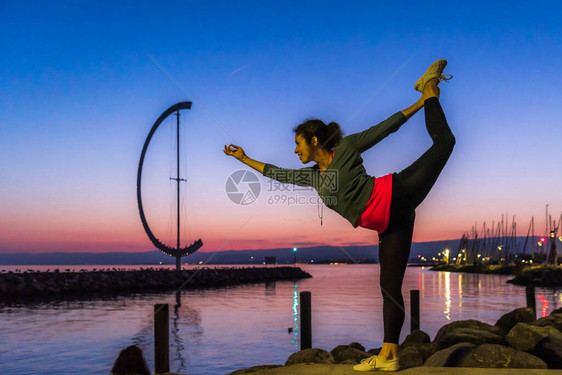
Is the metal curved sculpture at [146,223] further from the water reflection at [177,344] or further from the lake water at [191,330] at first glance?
the water reflection at [177,344]

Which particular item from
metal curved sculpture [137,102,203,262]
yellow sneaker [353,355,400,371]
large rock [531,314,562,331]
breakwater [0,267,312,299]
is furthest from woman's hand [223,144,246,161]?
metal curved sculpture [137,102,203,262]

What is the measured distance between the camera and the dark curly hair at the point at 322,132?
3.33 metres

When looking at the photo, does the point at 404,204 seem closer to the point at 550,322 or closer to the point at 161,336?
the point at 161,336

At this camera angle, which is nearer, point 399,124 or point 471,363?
point 399,124

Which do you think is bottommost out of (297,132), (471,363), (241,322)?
(241,322)

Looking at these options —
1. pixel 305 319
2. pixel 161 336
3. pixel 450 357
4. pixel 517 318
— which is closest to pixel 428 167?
pixel 450 357

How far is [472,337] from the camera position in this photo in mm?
8469

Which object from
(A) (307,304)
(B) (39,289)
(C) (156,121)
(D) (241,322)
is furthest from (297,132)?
(C) (156,121)

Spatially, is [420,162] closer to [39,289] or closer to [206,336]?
[206,336]

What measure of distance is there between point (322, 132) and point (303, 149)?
163 millimetres

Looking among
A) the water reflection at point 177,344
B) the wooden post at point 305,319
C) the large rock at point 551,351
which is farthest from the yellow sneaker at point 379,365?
the water reflection at point 177,344

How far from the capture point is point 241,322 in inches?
843

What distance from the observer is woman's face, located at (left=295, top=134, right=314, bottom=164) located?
3348 mm

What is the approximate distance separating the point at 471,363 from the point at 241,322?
53.5ft
